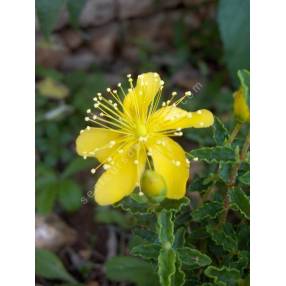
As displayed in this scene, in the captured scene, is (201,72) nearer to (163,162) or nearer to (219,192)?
(219,192)

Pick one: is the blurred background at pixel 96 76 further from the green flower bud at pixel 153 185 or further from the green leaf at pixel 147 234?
the green flower bud at pixel 153 185

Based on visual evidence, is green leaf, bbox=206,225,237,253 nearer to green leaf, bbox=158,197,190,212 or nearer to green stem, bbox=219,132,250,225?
green stem, bbox=219,132,250,225

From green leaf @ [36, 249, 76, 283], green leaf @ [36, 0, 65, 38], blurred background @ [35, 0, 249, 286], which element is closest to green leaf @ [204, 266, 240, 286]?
blurred background @ [35, 0, 249, 286]

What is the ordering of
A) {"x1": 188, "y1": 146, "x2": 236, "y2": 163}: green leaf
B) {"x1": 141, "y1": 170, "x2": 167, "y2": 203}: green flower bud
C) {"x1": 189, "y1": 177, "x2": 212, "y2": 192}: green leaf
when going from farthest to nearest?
1. {"x1": 189, "y1": 177, "x2": 212, "y2": 192}: green leaf
2. {"x1": 188, "y1": 146, "x2": 236, "y2": 163}: green leaf
3. {"x1": 141, "y1": 170, "x2": 167, "y2": 203}: green flower bud

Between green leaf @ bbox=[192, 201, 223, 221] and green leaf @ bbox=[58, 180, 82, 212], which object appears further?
green leaf @ bbox=[58, 180, 82, 212]

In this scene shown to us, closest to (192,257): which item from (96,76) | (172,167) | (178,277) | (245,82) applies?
(178,277)

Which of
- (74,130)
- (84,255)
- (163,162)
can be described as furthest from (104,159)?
(74,130)

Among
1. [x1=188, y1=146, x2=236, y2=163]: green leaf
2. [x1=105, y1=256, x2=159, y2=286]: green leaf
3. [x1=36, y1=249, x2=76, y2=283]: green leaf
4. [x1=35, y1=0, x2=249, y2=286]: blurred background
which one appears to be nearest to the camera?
[x1=188, y1=146, x2=236, y2=163]: green leaf

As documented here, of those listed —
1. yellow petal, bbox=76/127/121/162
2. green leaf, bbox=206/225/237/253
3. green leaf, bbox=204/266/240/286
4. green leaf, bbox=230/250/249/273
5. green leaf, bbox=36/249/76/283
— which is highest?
yellow petal, bbox=76/127/121/162
